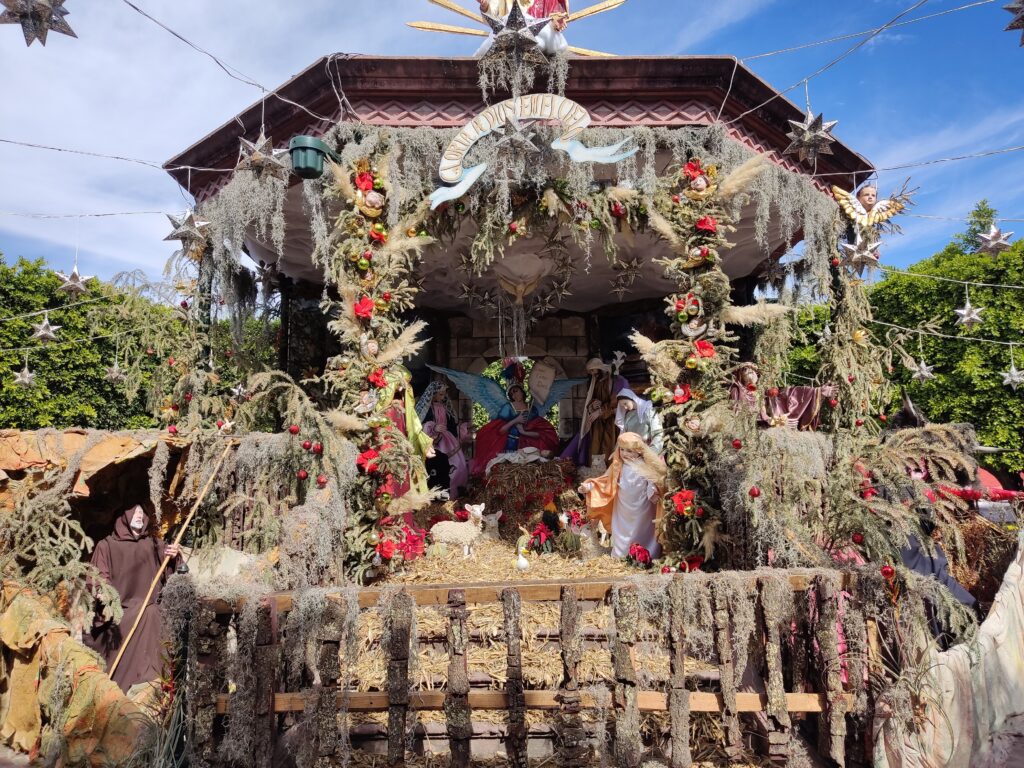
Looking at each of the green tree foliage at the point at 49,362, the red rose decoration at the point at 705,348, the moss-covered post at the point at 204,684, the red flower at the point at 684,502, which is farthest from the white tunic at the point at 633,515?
the green tree foliage at the point at 49,362

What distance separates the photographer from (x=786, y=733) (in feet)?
11.5

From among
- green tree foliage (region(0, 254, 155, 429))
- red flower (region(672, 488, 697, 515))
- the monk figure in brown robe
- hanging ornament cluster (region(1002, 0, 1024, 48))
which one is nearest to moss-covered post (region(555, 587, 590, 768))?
red flower (region(672, 488, 697, 515))

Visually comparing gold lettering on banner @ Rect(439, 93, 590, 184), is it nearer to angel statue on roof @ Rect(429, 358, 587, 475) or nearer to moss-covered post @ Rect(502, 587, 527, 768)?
angel statue on roof @ Rect(429, 358, 587, 475)

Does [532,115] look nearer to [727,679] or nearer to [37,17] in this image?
[37,17]

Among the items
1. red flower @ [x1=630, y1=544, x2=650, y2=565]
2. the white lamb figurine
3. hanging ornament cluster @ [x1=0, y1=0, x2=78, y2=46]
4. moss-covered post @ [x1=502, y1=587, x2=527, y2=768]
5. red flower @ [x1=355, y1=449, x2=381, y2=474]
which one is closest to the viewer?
moss-covered post @ [x1=502, y1=587, x2=527, y2=768]

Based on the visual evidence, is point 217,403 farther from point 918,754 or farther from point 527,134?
point 918,754

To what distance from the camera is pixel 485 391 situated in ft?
32.0

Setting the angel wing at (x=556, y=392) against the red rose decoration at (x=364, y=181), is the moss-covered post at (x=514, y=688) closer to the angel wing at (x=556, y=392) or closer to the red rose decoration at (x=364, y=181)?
the red rose decoration at (x=364, y=181)

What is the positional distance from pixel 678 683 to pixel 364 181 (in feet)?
16.6

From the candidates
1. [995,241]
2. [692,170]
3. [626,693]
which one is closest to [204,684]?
[626,693]

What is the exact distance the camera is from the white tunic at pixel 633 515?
658cm

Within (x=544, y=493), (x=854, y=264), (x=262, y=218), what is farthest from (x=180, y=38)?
(x=854, y=264)

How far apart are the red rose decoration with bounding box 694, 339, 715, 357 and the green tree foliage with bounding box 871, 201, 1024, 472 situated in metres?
9.52

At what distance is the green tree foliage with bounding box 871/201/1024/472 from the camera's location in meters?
13.4
